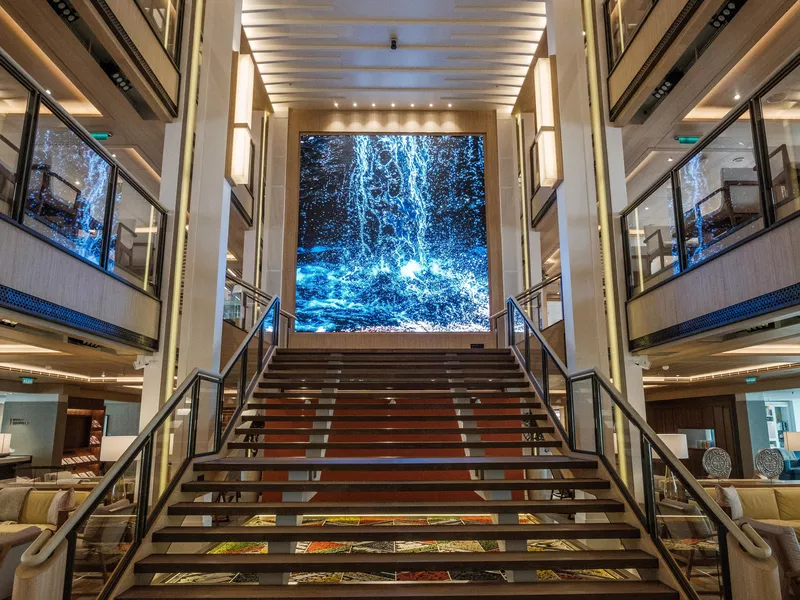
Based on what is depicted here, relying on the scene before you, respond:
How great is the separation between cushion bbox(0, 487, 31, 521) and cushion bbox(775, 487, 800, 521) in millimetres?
10769

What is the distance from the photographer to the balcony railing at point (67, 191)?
4770 millimetres

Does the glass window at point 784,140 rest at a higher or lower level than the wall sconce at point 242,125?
lower

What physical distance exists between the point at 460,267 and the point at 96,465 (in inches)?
604

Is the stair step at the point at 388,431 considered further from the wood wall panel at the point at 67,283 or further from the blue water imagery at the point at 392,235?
the blue water imagery at the point at 392,235

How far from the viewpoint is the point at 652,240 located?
24.8 ft

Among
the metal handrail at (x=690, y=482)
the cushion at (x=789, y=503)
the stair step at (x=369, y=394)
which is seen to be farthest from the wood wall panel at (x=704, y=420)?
the metal handrail at (x=690, y=482)

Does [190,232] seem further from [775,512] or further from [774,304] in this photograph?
[775,512]

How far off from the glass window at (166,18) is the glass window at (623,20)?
654cm

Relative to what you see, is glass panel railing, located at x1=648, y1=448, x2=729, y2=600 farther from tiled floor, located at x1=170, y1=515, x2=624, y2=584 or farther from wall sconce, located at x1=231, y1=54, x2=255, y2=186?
wall sconce, located at x1=231, y1=54, x2=255, y2=186

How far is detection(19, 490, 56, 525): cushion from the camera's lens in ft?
28.5

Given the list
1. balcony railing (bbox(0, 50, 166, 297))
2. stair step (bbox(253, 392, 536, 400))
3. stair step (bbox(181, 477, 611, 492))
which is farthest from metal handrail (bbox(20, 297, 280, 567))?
balcony railing (bbox(0, 50, 166, 297))

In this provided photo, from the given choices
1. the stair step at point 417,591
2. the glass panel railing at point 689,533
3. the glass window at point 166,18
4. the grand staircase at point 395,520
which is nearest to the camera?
the glass panel railing at point 689,533

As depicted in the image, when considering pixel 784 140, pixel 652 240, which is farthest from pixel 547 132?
pixel 784 140

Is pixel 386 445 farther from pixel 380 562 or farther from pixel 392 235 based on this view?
pixel 392 235
